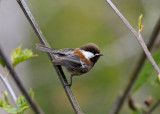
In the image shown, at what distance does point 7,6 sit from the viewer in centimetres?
767

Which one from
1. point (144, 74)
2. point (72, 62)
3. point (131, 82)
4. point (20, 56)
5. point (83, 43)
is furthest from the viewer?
point (83, 43)

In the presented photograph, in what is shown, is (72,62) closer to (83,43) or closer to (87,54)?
(87,54)

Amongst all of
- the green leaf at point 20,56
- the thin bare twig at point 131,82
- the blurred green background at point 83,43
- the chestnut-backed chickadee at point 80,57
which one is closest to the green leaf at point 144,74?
the thin bare twig at point 131,82

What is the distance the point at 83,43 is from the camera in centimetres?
702

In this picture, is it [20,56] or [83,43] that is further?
[83,43]

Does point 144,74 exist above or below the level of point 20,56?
below

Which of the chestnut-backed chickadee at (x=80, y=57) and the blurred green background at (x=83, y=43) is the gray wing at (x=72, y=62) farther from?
the blurred green background at (x=83, y=43)

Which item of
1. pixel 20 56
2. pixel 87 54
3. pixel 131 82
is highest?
pixel 20 56

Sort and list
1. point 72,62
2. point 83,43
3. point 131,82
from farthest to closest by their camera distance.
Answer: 1. point 83,43
2. point 72,62
3. point 131,82

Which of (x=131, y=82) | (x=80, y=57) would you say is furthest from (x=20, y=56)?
(x=131, y=82)

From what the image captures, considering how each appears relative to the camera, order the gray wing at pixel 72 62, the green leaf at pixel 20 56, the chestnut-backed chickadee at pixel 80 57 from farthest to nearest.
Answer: the chestnut-backed chickadee at pixel 80 57, the gray wing at pixel 72 62, the green leaf at pixel 20 56

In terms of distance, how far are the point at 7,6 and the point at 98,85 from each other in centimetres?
282

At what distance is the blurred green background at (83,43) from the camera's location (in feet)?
19.7

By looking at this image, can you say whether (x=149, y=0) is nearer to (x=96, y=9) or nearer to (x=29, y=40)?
(x=96, y=9)
